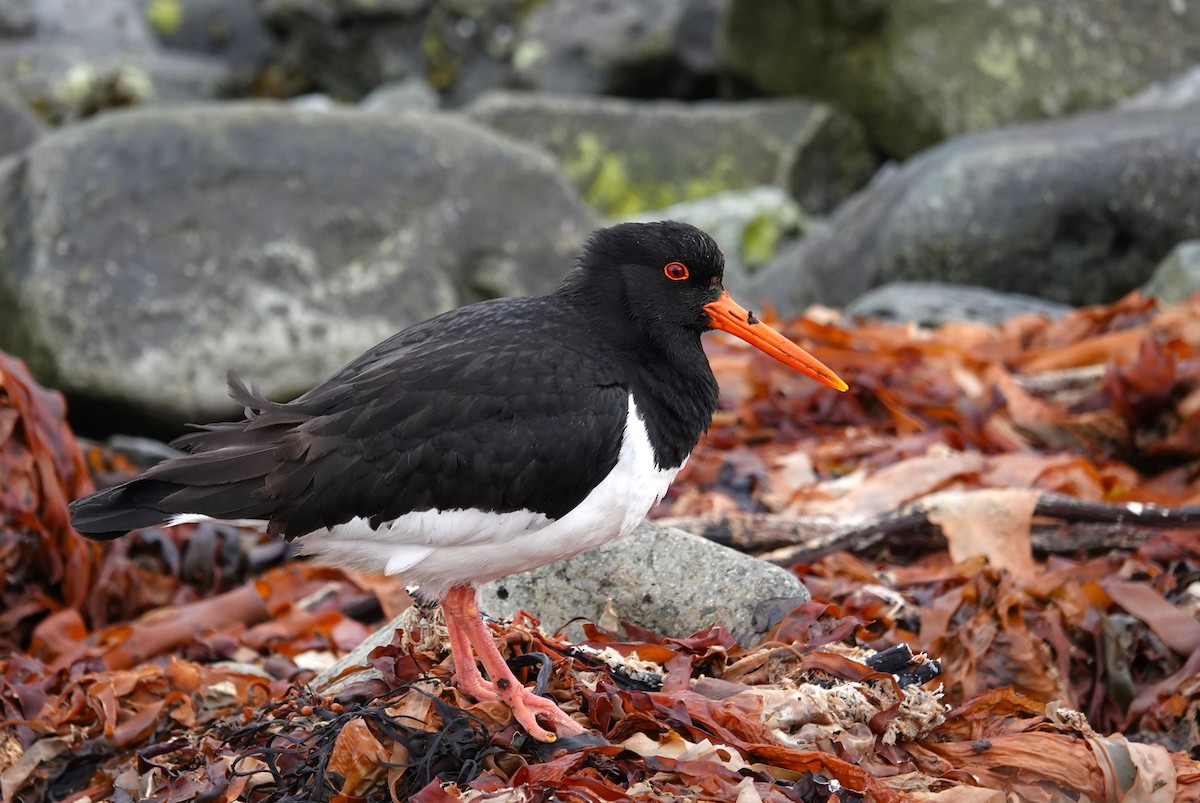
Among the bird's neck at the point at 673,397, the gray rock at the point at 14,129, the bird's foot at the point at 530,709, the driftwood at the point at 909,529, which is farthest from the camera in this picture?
the gray rock at the point at 14,129

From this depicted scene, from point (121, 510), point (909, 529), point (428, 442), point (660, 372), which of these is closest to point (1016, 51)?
point (909, 529)

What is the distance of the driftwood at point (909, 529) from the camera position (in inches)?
185

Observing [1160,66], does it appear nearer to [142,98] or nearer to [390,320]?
[390,320]

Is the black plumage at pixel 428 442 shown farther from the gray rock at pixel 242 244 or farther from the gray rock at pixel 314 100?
the gray rock at pixel 314 100

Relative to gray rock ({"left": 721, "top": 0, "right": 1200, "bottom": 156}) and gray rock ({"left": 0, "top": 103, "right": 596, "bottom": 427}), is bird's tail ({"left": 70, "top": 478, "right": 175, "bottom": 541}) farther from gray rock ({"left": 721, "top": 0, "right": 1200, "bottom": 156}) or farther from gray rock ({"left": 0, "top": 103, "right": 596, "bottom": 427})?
gray rock ({"left": 721, "top": 0, "right": 1200, "bottom": 156})

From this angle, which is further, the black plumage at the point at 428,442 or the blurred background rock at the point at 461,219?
the blurred background rock at the point at 461,219

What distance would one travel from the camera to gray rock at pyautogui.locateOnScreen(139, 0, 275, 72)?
19.6 metres

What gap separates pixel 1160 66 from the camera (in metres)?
12.6

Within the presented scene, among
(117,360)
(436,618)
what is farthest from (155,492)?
(117,360)

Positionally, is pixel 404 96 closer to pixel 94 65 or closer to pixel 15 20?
pixel 94 65

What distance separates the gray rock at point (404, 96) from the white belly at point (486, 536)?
1342 centimetres

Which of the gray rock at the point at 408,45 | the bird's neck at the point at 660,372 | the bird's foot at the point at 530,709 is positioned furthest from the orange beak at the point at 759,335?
the gray rock at the point at 408,45

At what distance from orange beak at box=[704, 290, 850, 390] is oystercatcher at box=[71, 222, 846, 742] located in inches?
16.6

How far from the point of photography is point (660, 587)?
4008 millimetres
